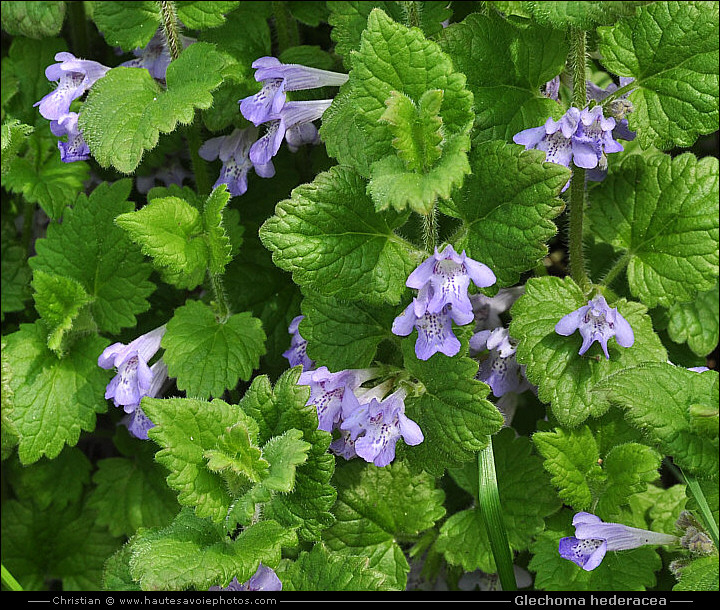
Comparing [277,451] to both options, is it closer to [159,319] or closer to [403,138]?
[403,138]

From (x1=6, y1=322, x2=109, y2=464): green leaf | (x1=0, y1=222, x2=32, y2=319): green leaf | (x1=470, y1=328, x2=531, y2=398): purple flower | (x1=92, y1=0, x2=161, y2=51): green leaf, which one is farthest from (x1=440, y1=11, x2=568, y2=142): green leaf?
(x1=0, y1=222, x2=32, y2=319): green leaf

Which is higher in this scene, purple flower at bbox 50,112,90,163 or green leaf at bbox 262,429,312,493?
A: purple flower at bbox 50,112,90,163

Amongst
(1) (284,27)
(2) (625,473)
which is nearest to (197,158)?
(1) (284,27)

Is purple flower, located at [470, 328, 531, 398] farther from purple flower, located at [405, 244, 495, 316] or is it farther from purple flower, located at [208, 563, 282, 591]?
purple flower, located at [208, 563, 282, 591]

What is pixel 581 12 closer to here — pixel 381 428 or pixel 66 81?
pixel 381 428
